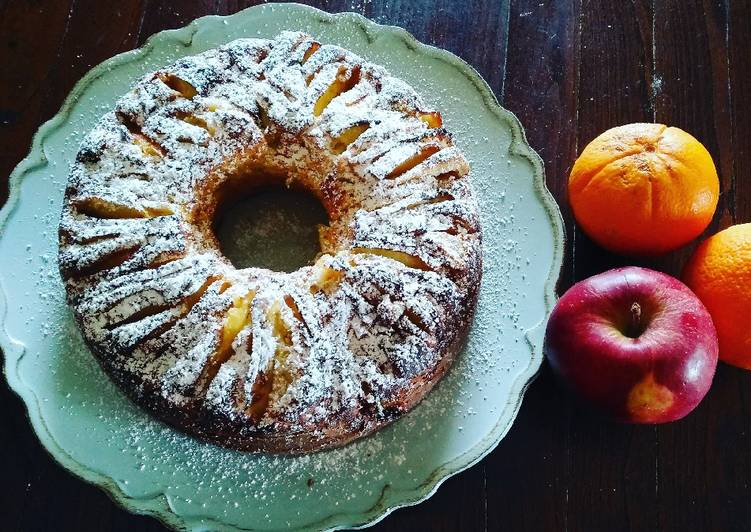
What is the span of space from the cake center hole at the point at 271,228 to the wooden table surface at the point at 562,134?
53 centimetres

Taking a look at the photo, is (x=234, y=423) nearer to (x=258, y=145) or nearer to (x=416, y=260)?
(x=416, y=260)

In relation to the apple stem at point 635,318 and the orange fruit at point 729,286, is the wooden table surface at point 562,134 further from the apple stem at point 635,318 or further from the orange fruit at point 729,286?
the apple stem at point 635,318

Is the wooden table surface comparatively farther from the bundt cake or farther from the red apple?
the bundt cake

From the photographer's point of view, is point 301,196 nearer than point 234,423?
No

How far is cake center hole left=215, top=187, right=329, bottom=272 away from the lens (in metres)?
1.80

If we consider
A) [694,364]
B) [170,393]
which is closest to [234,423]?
[170,393]

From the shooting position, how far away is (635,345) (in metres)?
1.56

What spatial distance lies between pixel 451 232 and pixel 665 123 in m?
0.70

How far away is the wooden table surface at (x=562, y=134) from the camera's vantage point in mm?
1726

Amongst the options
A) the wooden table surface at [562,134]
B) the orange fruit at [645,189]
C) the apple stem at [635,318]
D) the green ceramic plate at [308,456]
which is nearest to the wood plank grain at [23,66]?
the wooden table surface at [562,134]

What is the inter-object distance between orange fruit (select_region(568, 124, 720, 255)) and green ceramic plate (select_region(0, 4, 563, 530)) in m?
0.10

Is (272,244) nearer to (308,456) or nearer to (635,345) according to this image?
(308,456)

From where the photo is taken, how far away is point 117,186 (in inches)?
64.8

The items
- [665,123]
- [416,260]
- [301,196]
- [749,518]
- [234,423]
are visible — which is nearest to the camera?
[234,423]
